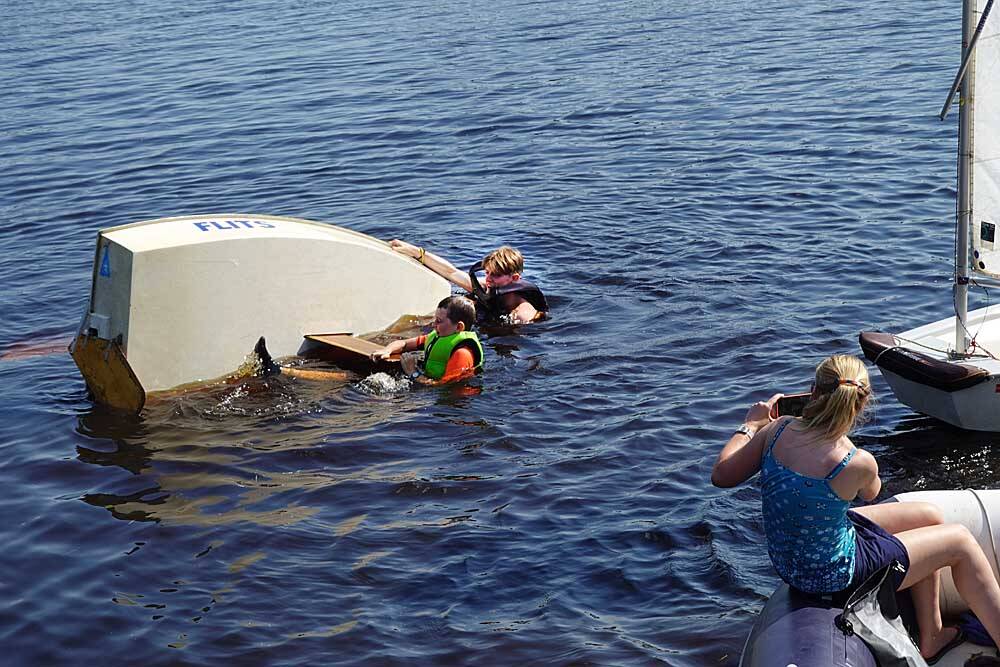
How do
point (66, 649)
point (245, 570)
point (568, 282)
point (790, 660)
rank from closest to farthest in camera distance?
point (790, 660) < point (66, 649) < point (245, 570) < point (568, 282)

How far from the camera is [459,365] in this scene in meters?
9.95

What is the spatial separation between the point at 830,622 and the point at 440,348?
5.22 metres

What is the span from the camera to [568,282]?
12.7 metres

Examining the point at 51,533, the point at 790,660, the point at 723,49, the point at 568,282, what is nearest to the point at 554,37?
the point at 723,49

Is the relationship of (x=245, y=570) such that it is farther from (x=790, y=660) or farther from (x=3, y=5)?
(x=3, y=5)

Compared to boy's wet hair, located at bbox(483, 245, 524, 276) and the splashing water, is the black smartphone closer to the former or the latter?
the splashing water

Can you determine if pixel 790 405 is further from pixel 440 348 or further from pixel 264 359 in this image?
pixel 264 359

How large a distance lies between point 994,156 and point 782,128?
968 cm

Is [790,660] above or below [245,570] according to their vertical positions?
above

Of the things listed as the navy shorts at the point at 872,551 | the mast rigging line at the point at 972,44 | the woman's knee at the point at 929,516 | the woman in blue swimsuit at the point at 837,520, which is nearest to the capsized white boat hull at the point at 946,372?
the mast rigging line at the point at 972,44

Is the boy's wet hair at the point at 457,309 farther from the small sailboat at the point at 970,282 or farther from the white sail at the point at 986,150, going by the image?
the white sail at the point at 986,150

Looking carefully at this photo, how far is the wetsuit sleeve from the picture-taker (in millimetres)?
9906

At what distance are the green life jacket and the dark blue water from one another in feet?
0.81

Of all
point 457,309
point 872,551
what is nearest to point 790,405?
point 872,551
